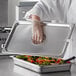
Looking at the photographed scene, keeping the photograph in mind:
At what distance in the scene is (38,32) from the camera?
4.19ft

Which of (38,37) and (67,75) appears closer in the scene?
(67,75)

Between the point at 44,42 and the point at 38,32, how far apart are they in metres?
0.08

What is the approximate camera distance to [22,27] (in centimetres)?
134

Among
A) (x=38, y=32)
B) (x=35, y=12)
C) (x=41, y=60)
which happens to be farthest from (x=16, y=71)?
(x=35, y=12)

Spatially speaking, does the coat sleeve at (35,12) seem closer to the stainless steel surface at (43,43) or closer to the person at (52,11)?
the person at (52,11)

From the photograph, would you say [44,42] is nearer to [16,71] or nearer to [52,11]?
[16,71]

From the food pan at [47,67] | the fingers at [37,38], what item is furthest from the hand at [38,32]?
the food pan at [47,67]

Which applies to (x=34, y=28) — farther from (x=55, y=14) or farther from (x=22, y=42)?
(x=55, y=14)

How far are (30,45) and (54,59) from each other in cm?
14

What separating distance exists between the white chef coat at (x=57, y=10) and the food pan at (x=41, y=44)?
186mm

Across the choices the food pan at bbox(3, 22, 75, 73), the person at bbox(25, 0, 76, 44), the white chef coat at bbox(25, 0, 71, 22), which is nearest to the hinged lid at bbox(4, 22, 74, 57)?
the food pan at bbox(3, 22, 75, 73)

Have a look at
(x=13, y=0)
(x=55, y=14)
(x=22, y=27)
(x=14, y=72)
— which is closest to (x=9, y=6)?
(x=13, y=0)

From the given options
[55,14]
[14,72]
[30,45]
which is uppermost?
[55,14]

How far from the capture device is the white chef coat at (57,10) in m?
1.48
